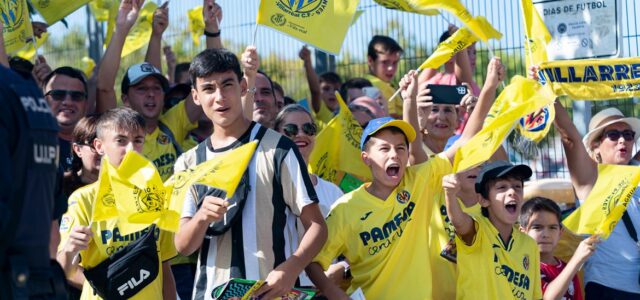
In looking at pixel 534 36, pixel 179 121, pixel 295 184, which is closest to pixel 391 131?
pixel 295 184

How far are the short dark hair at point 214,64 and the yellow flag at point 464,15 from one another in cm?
251

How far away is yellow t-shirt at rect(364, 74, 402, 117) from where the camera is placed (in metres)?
10.3

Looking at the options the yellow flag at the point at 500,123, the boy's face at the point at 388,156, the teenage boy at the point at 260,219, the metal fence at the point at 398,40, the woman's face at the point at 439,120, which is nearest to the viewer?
the teenage boy at the point at 260,219

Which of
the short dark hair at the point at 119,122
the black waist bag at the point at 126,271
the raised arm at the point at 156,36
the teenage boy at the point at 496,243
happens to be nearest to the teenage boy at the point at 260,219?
the black waist bag at the point at 126,271

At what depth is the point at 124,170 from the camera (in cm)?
563

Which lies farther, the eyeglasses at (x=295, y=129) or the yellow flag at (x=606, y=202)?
the eyeglasses at (x=295, y=129)

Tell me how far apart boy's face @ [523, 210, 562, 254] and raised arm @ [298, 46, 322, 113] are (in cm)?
356

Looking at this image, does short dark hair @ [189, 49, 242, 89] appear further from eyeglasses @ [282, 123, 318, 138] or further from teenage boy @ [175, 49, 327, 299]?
eyeglasses @ [282, 123, 318, 138]

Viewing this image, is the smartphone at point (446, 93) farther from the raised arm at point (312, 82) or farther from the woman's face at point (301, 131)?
the raised arm at point (312, 82)

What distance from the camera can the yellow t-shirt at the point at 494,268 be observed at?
673 centimetres

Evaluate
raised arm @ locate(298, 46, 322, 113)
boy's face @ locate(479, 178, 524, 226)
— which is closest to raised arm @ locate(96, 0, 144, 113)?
raised arm @ locate(298, 46, 322, 113)

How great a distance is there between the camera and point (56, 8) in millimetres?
8734

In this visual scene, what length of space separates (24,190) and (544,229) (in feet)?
14.2

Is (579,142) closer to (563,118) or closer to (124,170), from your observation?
(563,118)
